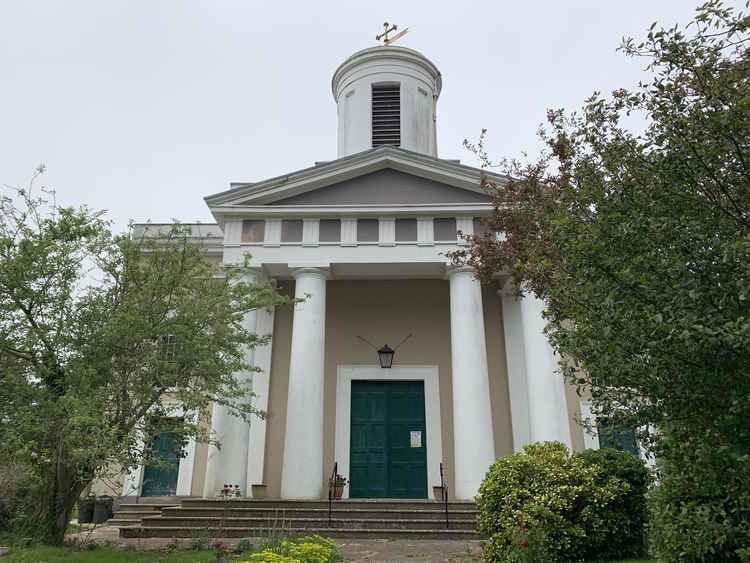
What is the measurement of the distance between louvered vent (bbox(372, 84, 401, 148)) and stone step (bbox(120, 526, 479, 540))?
12.1 m

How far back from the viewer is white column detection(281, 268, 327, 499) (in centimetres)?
1287

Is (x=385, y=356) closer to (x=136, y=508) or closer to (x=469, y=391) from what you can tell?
(x=469, y=391)

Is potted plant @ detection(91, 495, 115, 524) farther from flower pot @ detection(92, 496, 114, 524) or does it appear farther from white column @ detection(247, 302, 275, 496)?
white column @ detection(247, 302, 275, 496)

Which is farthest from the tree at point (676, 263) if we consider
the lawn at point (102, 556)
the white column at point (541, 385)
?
the white column at point (541, 385)

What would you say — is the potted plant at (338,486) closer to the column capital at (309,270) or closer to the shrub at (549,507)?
the column capital at (309,270)

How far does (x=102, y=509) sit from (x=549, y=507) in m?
12.2

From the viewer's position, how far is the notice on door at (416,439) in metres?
15.5

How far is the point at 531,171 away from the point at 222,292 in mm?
5193

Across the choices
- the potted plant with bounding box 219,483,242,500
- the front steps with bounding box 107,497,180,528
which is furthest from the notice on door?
the front steps with bounding box 107,497,180,528

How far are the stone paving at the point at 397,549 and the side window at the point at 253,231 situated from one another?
278 inches

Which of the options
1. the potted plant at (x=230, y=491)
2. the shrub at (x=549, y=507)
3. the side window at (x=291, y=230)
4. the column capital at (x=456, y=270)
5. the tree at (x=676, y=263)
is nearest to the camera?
the tree at (x=676, y=263)

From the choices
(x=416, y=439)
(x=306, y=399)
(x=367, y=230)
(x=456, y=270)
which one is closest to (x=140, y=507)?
(x=306, y=399)

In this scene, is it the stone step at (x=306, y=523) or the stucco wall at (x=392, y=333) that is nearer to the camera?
the stone step at (x=306, y=523)

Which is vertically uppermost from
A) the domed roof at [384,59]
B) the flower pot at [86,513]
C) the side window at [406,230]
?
the domed roof at [384,59]
